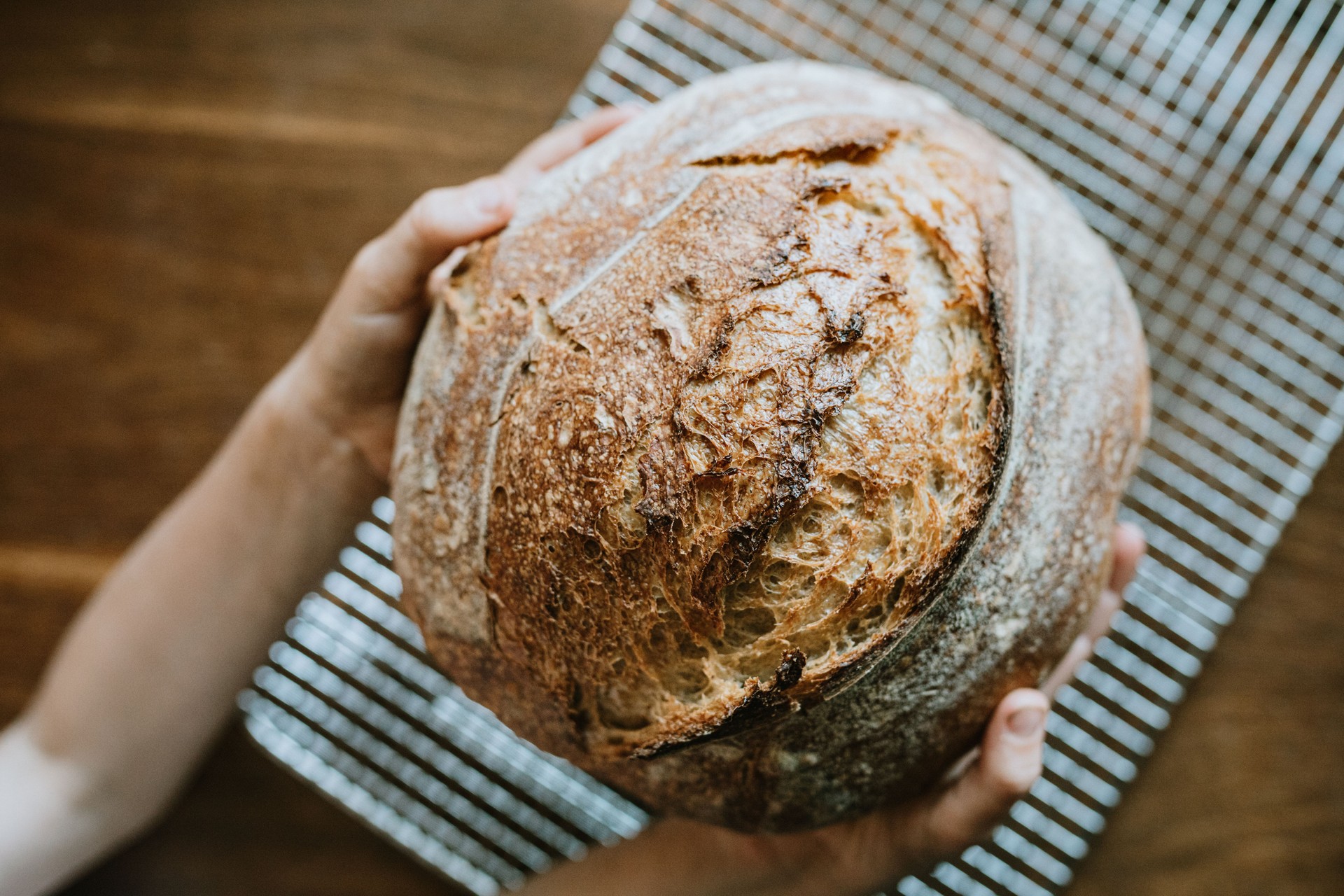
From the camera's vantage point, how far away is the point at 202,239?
1.24m

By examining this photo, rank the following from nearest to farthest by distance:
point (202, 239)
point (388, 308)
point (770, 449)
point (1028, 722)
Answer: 1. point (770, 449)
2. point (1028, 722)
3. point (388, 308)
4. point (202, 239)

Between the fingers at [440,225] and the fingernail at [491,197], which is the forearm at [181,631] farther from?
the fingernail at [491,197]

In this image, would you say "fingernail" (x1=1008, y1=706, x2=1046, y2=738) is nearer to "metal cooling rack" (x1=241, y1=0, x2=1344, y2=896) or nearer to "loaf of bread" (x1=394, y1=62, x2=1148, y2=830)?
"loaf of bread" (x1=394, y1=62, x2=1148, y2=830)

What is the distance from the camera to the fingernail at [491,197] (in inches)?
32.3

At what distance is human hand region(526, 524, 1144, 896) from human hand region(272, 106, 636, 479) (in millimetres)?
544

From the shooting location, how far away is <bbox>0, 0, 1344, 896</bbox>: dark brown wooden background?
1.21 meters

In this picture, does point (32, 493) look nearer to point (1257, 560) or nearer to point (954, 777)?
point (954, 777)

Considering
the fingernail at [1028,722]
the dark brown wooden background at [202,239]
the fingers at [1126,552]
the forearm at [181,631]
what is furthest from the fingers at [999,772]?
the forearm at [181,631]

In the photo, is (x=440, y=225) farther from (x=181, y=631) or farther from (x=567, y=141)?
(x=181, y=631)

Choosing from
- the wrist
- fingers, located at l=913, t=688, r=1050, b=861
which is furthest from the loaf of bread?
the wrist

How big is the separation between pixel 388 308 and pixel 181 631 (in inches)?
19.5

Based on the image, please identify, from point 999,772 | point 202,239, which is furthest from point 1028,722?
point 202,239

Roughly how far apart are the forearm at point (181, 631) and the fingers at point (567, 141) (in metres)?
0.37

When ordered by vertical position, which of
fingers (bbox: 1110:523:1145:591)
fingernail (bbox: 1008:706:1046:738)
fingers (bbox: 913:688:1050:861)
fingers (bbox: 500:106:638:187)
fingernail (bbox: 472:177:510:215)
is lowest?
fingers (bbox: 913:688:1050:861)
